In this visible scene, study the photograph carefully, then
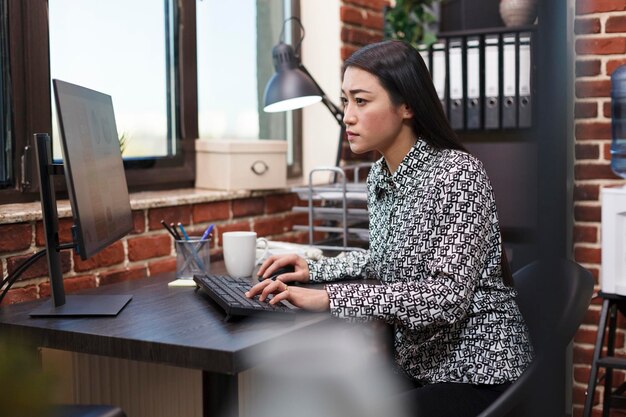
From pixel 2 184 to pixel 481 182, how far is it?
1.14 meters

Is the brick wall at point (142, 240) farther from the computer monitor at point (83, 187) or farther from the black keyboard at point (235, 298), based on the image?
the black keyboard at point (235, 298)

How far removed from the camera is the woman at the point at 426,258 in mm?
1362

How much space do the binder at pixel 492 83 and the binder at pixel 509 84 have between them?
0.02m

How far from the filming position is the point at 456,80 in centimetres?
→ 276

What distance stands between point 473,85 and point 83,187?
173 centimetres

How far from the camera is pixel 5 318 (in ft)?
4.55

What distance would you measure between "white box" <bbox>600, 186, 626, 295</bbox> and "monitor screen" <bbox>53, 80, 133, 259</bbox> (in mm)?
1378

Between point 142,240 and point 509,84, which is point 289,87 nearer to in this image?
point 142,240

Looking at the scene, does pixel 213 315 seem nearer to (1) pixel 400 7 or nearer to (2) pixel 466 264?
(2) pixel 466 264

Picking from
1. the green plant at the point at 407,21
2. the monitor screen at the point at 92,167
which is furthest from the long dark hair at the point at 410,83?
the green plant at the point at 407,21

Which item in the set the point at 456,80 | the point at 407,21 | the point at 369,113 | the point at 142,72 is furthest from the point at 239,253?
the point at 407,21

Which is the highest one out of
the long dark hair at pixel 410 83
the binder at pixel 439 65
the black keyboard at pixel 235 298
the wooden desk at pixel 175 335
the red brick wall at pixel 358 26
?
the red brick wall at pixel 358 26

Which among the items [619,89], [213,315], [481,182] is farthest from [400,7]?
[213,315]

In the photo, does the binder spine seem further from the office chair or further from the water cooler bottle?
the office chair
